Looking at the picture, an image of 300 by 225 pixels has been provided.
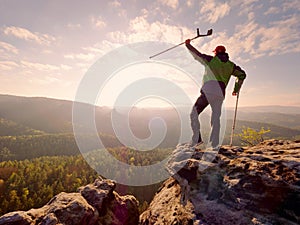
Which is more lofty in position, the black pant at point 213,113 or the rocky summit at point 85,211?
the black pant at point 213,113

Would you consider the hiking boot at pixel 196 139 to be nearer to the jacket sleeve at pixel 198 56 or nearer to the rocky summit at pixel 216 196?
the rocky summit at pixel 216 196

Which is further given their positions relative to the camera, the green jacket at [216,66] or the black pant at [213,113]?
the black pant at [213,113]

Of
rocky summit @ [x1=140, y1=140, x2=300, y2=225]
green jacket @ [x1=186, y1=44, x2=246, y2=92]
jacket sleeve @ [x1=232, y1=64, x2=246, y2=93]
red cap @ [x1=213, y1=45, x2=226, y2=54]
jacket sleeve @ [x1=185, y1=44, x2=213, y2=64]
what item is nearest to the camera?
rocky summit @ [x1=140, y1=140, x2=300, y2=225]

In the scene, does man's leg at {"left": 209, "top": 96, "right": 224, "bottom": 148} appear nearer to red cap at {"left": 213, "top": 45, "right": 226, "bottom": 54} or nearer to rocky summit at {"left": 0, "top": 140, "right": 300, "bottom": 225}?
rocky summit at {"left": 0, "top": 140, "right": 300, "bottom": 225}

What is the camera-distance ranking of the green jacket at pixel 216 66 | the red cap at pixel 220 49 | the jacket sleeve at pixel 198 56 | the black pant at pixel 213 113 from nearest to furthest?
the green jacket at pixel 216 66, the red cap at pixel 220 49, the jacket sleeve at pixel 198 56, the black pant at pixel 213 113

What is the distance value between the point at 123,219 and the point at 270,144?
8.30 meters

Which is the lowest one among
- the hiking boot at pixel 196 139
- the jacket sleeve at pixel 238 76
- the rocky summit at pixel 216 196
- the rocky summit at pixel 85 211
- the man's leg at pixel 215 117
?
the rocky summit at pixel 85 211

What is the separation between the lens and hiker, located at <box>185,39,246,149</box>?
957 cm

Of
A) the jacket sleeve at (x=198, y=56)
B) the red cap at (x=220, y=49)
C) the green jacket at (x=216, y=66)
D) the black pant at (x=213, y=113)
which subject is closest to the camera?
the green jacket at (x=216, y=66)

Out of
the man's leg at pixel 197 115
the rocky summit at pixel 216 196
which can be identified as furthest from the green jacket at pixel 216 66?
the rocky summit at pixel 216 196

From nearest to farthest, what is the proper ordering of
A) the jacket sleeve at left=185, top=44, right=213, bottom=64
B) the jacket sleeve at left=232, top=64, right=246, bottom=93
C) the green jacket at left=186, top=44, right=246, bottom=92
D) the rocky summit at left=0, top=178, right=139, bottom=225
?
the rocky summit at left=0, top=178, right=139, bottom=225 → the green jacket at left=186, top=44, right=246, bottom=92 → the jacket sleeve at left=185, top=44, right=213, bottom=64 → the jacket sleeve at left=232, top=64, right=246, bottom=93

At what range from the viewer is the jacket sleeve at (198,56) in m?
9.73

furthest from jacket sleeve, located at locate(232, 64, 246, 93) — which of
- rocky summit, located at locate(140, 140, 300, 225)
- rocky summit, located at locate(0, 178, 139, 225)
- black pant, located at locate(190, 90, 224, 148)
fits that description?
rocky summit, located at locate(0, 178, 139, 225)

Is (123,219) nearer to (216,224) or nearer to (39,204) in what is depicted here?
(216,224)
